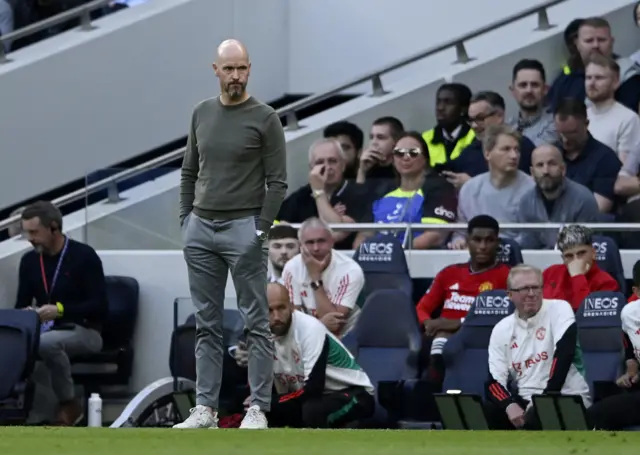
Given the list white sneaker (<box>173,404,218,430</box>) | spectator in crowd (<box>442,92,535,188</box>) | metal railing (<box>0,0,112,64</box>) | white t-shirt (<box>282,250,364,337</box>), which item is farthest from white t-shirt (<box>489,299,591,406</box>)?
metal railing (<box>0,0,112,64</box>)

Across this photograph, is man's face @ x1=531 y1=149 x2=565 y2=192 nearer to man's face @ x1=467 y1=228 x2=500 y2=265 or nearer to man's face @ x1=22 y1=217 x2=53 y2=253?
man's face @ x1=467 y1=228 x2=500 y2=265

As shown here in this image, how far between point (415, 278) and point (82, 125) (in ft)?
14.8

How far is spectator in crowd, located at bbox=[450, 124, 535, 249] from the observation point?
11.6m

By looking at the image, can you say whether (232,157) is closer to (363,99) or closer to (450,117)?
(450,117)

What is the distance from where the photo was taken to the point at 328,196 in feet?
39.9

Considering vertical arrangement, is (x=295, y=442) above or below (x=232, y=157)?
below

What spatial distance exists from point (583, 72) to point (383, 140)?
1932 mm

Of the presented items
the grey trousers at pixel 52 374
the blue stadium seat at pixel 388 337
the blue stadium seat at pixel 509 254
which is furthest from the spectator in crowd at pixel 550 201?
the grey trousers at pixel 52 374

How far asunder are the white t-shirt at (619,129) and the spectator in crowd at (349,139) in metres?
1.82

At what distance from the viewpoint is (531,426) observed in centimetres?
962

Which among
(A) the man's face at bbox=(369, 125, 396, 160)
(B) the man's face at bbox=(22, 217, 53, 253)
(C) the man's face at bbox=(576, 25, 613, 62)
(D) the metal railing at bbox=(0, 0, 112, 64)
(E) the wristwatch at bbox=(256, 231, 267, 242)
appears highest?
(D) the metal railing at bbox=(0, 0, 112, 64)

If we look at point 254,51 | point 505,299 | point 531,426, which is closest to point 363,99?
point 254,51

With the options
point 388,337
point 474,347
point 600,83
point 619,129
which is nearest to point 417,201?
point 388,337

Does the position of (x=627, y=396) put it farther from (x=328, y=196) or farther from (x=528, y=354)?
(x=328, y=196)
